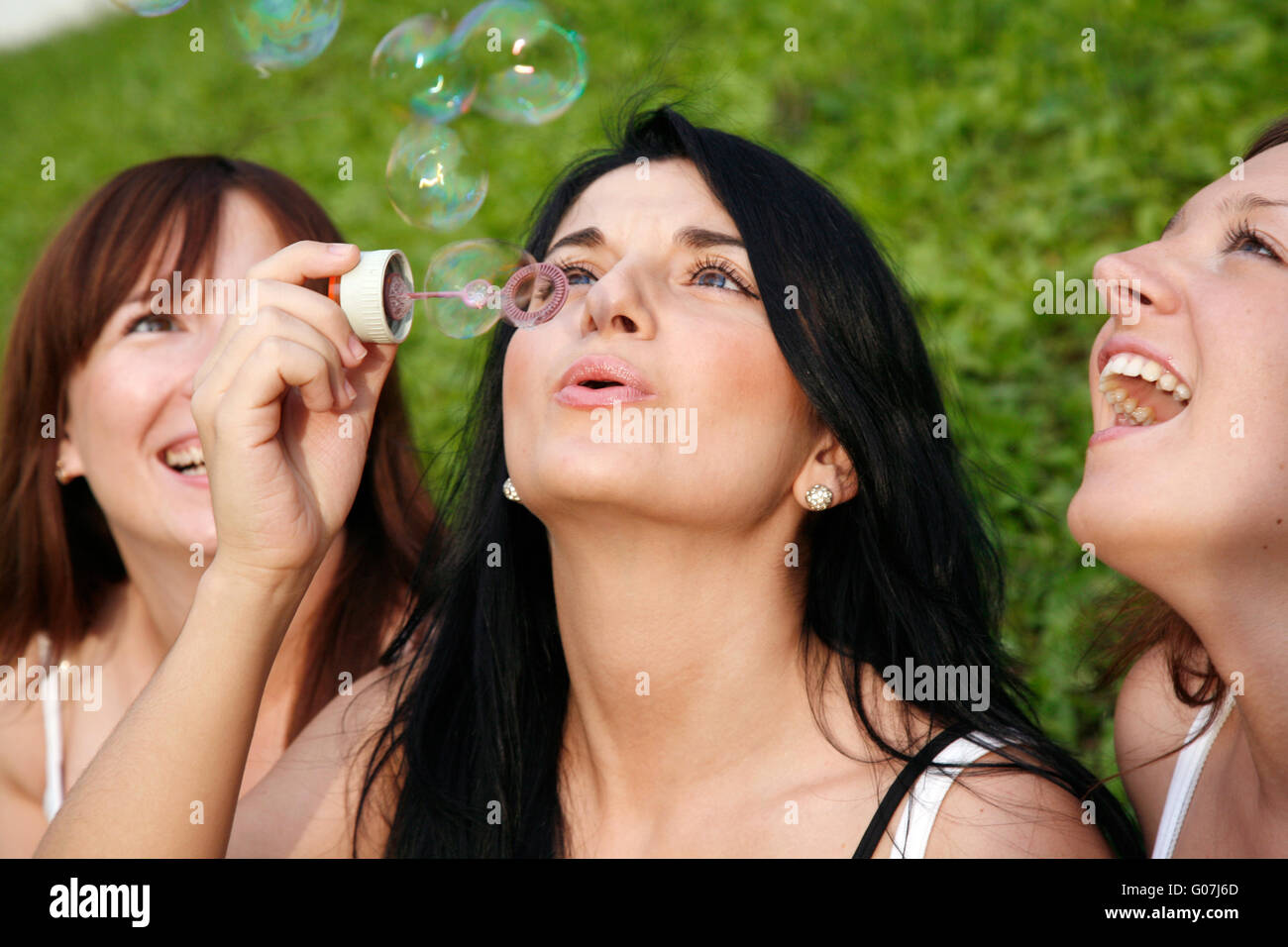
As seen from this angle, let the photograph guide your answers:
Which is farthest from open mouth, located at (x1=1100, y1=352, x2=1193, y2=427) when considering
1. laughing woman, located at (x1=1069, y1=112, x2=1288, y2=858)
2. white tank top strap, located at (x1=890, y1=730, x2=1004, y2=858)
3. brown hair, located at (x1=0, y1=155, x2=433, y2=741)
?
brown hair, located at (x1=0, y1=155, x2=433, y2=741)

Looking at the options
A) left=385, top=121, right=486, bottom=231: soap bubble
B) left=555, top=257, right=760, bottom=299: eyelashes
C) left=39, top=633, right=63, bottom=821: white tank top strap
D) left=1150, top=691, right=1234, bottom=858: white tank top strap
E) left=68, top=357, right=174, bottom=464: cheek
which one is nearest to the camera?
left=1150, top=691, right=1234, bottom=858: white tank top strap

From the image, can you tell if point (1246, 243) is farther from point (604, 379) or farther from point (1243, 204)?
point (604, 379)

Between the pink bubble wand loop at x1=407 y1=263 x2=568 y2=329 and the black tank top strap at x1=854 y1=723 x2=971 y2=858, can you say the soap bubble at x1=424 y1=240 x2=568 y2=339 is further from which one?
the black tank top strap at x1=854 y1=723 x2=971 y2=858

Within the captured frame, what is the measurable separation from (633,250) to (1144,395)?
974 millimetres

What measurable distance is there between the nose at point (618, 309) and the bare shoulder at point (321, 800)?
3.48 ft

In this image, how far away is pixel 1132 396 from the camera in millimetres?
2268

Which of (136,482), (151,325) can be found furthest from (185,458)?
(151,325)

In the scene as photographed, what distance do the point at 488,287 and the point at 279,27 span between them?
3.00 ft

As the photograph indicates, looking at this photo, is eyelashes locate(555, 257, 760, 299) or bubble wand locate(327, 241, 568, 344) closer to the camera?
bubble wand locate(327, 241, 568, 344)

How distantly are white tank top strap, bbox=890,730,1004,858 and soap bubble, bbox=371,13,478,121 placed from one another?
5.72ft

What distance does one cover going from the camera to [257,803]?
259 cm

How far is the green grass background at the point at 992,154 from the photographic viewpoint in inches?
148

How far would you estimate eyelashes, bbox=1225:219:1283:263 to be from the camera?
2.05m
